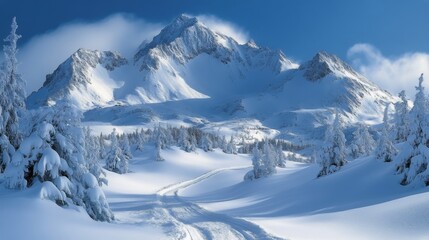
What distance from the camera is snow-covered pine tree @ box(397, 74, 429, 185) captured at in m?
28.2

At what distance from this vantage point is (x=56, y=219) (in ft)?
50.5

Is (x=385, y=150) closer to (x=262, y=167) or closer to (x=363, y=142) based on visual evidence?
(x=262, y=167)

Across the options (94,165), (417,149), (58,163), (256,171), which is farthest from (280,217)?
(256,171)

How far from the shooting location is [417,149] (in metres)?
29.5

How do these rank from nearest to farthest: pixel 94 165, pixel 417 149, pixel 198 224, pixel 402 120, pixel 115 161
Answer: pixel 198 224, pixel 417 149, pixel 94 165, pixel 402 120, pixel 115 161

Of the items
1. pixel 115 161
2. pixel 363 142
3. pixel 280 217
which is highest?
pixel 363 142

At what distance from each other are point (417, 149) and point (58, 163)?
74.7 feet

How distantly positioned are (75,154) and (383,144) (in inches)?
1080

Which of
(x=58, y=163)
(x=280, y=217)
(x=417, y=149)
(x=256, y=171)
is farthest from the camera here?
(x=256, y=171)

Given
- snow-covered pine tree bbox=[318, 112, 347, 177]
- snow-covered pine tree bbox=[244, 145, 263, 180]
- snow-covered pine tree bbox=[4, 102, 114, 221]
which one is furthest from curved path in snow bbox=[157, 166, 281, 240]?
snow-covered pine tree bbox=[244, 145, 263, 180]

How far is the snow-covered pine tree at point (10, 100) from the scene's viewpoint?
20.9 meters

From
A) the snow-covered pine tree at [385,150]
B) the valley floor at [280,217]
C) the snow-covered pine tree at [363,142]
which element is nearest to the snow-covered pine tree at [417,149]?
the valley floor at [280,217]

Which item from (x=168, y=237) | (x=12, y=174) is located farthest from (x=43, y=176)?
(x=168, y=237)

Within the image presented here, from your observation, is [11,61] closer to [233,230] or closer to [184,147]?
[233,230]
